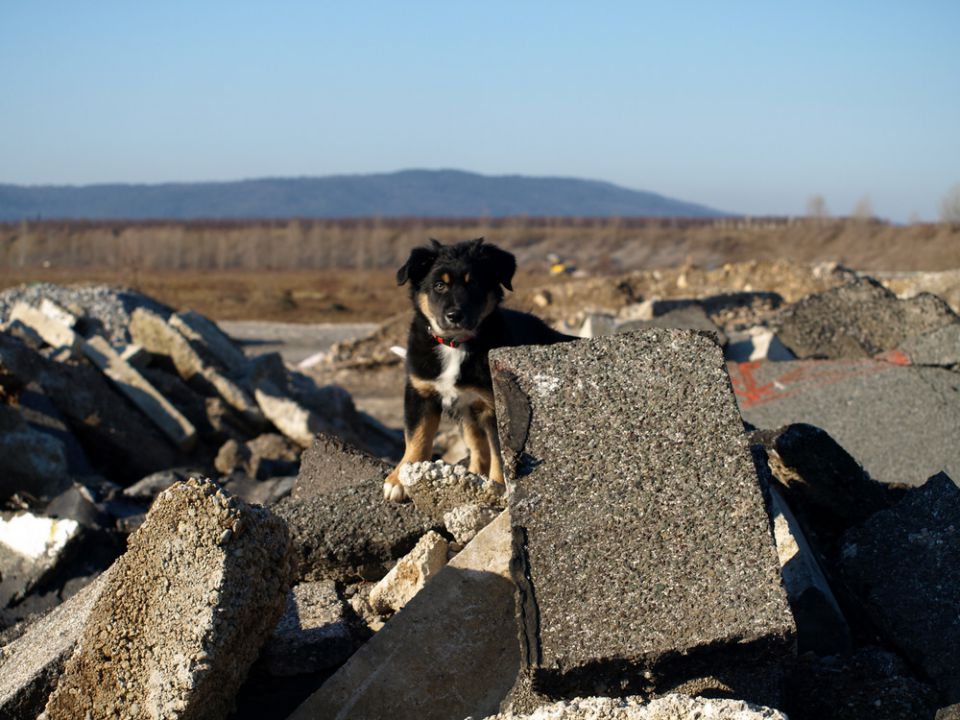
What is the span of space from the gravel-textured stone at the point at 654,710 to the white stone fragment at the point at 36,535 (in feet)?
12.6

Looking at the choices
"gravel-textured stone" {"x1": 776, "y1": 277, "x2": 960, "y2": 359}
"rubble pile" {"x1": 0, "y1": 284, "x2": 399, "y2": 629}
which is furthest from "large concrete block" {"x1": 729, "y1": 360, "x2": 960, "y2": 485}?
"rubble pile" {"x1": 0, "y1": 284, "x2": 399, "y2": 629}

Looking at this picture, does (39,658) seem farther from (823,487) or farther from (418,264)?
(823,487)

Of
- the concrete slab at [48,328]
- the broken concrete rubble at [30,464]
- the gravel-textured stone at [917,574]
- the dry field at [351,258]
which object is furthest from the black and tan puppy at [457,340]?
the dry field at [351,258]

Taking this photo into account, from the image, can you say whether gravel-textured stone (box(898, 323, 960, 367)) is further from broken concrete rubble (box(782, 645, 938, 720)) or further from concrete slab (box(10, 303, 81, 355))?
concrete slab (box(10, 303, 81, 355))

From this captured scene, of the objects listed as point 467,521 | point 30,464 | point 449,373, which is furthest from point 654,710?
point 30,464

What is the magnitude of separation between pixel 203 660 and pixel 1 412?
5.63 meters

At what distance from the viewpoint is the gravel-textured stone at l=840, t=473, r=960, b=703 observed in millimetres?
3938

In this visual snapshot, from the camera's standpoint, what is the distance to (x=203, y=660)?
333 cm

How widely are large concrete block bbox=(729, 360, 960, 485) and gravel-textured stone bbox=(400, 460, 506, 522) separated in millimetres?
3223

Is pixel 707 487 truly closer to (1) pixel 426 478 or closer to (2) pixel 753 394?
(1) pixel 426 478

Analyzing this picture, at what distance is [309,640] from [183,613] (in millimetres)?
726

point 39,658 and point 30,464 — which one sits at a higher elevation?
point 39,658

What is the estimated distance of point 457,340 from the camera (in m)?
5.57

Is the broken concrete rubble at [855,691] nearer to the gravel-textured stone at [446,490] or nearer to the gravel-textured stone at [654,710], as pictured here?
the gravel-textured stone at [654,710]
